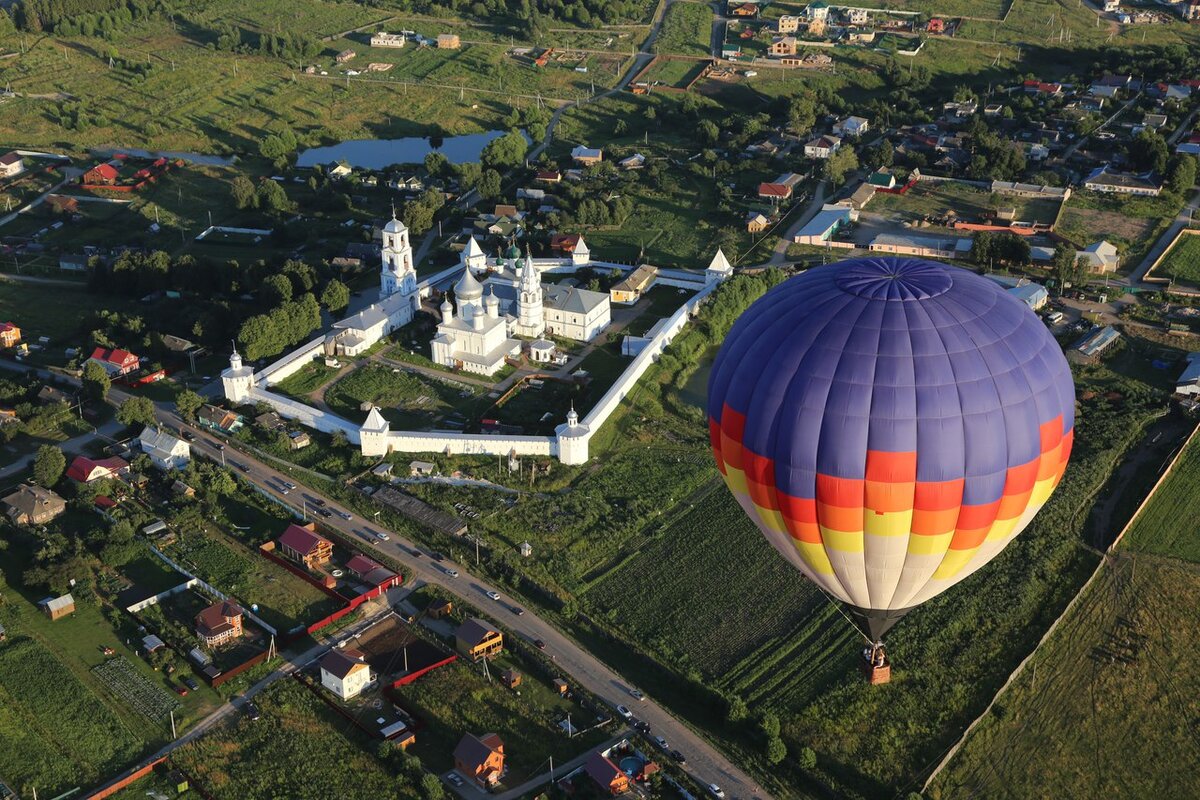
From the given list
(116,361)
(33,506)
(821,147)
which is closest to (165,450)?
(33,506)

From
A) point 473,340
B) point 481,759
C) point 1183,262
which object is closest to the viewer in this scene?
point 481,759

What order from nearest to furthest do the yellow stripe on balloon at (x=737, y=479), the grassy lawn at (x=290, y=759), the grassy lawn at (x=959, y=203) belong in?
the grassy lawn at (x=290, y=759) → the yellow stripe on balloon at (x=737, y=479) → the grassy lawn at (x=959, y=203)

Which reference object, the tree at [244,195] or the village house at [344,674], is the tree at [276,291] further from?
the village house at [344,674]

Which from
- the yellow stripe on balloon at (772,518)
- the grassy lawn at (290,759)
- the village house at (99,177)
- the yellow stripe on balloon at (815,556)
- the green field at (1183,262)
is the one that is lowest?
the village house at (99,177)

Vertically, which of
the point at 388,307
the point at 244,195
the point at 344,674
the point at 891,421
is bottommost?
the point at 244,195

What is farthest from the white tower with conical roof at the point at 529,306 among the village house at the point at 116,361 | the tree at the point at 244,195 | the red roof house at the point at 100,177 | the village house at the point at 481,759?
the red roof house at the point at 100,177

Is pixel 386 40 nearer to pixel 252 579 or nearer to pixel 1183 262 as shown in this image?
pixel 1183 262
